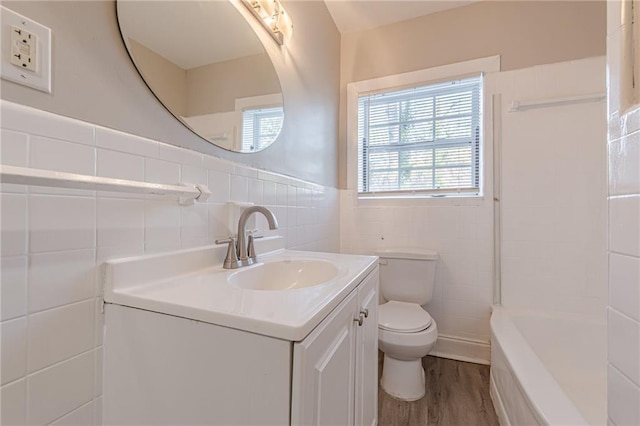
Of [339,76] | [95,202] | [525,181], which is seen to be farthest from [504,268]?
[95,202]

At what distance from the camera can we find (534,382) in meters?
1.05

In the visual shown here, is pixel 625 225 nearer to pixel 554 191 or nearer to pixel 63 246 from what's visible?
pixel 63 246

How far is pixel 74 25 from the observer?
0.60 meters

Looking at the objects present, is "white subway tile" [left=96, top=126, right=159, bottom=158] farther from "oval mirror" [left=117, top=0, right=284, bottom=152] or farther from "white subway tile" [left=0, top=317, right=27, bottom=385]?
"white subway tile" [left=0, top=317, right=27, bottom=385]

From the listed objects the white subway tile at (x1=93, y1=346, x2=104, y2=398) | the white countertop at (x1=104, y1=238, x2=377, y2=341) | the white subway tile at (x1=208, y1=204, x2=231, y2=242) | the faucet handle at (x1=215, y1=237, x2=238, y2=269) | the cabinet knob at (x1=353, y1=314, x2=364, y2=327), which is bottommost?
the white subway tile at (x1=93, y1=346, x2=104, y2=398)

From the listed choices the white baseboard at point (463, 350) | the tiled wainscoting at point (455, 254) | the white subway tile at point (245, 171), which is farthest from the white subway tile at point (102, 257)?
the white baseboard at point (463, 350)

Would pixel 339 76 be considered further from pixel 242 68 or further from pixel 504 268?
pixel 504 268

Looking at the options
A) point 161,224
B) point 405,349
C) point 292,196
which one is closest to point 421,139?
point 292,196

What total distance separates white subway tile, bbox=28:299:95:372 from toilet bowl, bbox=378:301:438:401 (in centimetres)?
128

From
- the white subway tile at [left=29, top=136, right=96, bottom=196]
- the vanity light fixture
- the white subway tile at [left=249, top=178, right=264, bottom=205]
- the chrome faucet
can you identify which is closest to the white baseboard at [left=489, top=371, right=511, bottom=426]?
the chrome faucet

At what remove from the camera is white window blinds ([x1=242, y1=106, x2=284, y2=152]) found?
115 cm

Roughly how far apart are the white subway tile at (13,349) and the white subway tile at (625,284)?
1109 mm

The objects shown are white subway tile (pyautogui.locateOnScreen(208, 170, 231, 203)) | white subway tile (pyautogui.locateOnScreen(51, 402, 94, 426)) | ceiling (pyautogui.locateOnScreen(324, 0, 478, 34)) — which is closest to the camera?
white subway tile (pyautogui.locateOnScreen(51, 402, 94, 426))

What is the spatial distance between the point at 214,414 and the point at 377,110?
2241 mm
